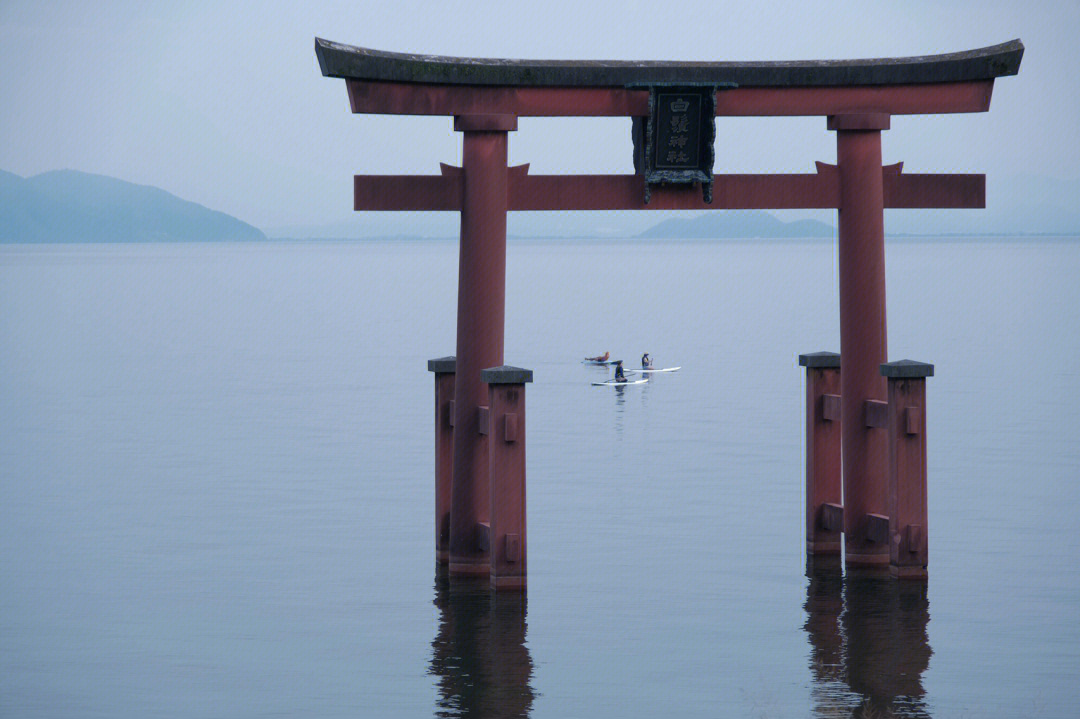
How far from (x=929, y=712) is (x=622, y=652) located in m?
2.96

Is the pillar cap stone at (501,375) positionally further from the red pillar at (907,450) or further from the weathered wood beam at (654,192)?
the red pillar at (907,450)

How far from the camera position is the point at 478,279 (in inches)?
590

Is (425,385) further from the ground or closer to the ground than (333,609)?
further from the ground

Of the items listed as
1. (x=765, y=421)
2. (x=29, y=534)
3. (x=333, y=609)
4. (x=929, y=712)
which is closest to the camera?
(x=929, y=712)

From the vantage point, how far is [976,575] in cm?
1781

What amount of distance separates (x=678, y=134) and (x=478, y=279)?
7.78ft

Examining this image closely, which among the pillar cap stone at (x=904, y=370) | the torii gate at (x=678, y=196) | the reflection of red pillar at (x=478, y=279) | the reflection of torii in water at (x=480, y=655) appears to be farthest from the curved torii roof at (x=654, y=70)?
the reflection of torii in water at (x=480, y=655)

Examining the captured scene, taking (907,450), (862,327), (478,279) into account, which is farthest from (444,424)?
(907,450)

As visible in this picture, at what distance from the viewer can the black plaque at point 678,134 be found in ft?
50.7

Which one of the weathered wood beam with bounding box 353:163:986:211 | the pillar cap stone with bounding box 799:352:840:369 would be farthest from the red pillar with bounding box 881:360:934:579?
the weathered wood beam with bounding box 353:163:986:211

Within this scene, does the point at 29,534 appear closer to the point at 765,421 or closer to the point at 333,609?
the point at 333,609

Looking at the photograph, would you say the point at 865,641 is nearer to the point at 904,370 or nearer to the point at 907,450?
the point at 907,450

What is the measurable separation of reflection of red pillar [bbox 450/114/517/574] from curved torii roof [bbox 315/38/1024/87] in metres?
0.46

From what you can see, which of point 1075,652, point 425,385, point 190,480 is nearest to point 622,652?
point 1075,652
